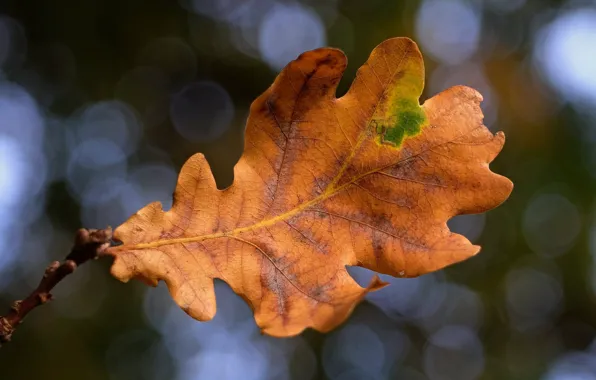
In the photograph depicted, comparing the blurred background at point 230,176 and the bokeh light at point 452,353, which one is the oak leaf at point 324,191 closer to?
the blurred background at point 230,176

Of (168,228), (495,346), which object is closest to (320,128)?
(168,228)

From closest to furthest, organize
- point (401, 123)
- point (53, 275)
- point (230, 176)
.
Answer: point (53, 275) → point (401, 123) → point (230, 176)

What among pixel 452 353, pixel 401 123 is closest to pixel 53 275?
pixel 401 123

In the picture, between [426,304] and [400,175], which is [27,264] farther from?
[400,175]

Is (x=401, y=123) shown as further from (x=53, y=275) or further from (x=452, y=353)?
(x=452, y=353)

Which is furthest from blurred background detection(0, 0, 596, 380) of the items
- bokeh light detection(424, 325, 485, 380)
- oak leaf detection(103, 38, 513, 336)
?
oak leaf detection(103, 38, 513, 336)

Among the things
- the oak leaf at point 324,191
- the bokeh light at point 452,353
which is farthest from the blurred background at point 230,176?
the oak leaf at point 324,191
